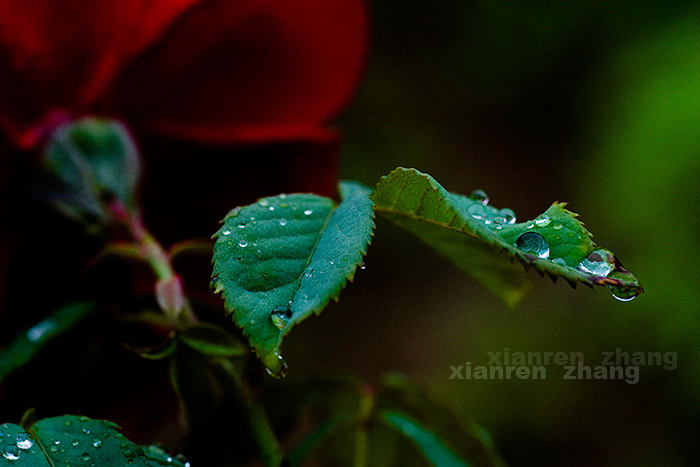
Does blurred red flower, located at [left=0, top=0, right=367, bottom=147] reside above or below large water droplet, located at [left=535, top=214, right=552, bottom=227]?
above

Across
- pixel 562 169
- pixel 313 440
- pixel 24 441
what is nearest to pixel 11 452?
pixel 24 441

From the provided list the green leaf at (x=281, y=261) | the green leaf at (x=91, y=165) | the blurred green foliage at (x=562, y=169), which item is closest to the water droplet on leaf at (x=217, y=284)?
the green leaf at (x=281, y=261)

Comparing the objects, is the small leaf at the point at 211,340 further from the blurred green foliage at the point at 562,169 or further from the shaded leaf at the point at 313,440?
the blurred green foliage at the point at 562,169

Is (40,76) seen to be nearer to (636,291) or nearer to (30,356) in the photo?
(30,356)

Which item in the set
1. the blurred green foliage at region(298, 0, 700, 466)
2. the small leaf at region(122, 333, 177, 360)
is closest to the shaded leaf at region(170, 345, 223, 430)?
the small leaf at region(122, 333, 177, 360)

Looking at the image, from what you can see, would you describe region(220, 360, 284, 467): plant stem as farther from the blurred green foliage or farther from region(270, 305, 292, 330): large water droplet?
the blurred green foliage

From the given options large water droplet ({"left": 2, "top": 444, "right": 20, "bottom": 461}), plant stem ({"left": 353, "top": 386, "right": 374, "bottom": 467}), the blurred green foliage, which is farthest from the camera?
the blurred green foliage

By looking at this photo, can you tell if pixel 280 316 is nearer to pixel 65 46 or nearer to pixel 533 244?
pixel 533 244
